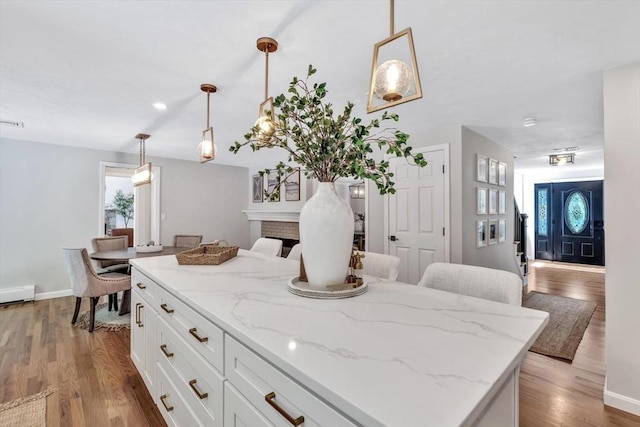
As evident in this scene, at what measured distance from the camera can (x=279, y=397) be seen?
2.58ft

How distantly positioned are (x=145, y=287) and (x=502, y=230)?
4.51 metres

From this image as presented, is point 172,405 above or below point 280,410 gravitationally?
below

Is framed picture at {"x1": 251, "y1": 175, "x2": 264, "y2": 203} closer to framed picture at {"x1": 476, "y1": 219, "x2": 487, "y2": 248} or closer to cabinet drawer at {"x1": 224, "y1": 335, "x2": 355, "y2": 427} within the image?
framed picture at {"x1": 476, "y1": 219, "x2": 487, "y2": 248}

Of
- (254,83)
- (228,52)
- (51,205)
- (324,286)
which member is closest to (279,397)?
(324,286)

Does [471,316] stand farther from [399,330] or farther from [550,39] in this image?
[550,39]

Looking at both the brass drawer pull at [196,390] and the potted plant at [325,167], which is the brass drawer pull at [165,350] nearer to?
the brass drawer pull at [196,390]

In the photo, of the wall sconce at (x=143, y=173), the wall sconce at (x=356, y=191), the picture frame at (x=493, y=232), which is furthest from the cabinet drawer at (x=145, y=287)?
the wall sconce at (x=356, y=191)

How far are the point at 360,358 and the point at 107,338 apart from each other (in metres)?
3.21

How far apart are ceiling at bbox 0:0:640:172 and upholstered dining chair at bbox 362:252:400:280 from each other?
1286 millimetres

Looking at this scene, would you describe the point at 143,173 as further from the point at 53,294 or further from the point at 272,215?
the point at 272,215

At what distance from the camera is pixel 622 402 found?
79.6 inches

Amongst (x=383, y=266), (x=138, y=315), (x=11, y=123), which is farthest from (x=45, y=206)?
(x=383, y=266)

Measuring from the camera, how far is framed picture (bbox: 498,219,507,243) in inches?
171

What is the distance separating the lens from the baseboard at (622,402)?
1988 millimetres
